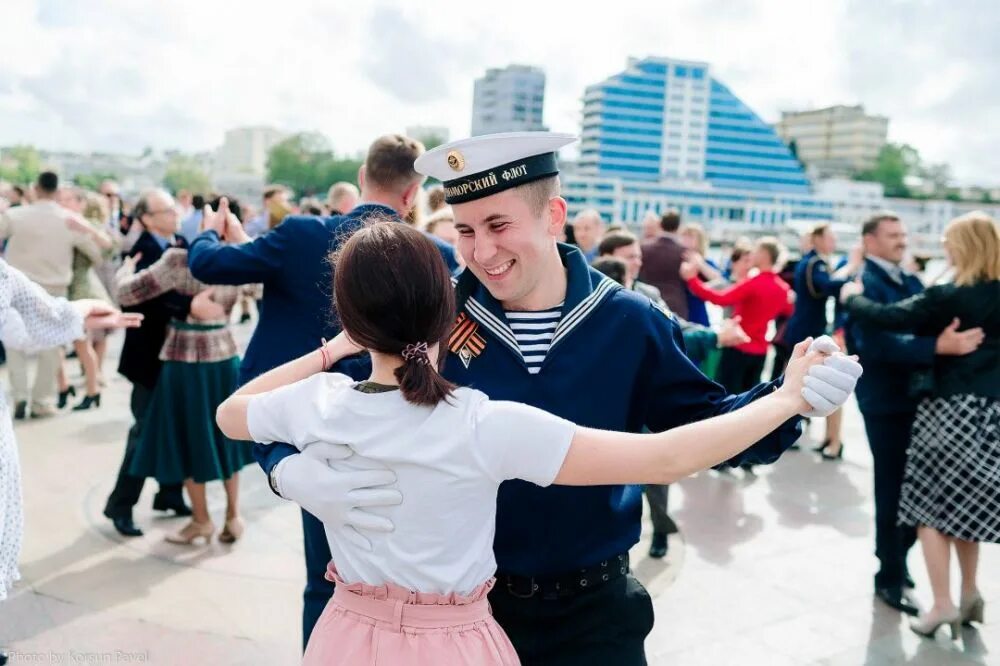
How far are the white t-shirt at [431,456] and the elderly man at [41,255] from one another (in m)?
6.75

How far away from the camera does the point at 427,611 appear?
1.56 metres

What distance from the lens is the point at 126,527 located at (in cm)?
490

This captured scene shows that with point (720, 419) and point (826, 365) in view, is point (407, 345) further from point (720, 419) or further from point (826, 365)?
point (826, 365)

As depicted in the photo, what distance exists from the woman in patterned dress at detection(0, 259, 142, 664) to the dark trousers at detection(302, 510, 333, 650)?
1.05m

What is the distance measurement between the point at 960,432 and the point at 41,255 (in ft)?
22.8

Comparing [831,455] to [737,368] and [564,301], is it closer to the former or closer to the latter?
[737,368]

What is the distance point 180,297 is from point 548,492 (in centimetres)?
329

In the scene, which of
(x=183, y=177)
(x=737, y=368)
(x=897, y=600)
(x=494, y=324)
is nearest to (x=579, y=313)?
(x=494, y=324)

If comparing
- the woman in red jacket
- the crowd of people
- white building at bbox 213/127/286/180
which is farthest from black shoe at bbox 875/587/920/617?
white building at bbox 213/127/286/180

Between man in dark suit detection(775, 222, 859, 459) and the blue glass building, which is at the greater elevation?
the blue glass building

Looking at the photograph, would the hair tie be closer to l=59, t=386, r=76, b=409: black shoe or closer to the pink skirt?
the pink skirt

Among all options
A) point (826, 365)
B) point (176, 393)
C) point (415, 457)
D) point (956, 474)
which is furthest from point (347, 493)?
point (176, 393)

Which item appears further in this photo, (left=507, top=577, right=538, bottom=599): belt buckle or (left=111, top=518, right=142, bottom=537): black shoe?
(left=111, top=518, right=142, bottom=537): black shoe

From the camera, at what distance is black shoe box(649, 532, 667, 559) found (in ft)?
16.1
